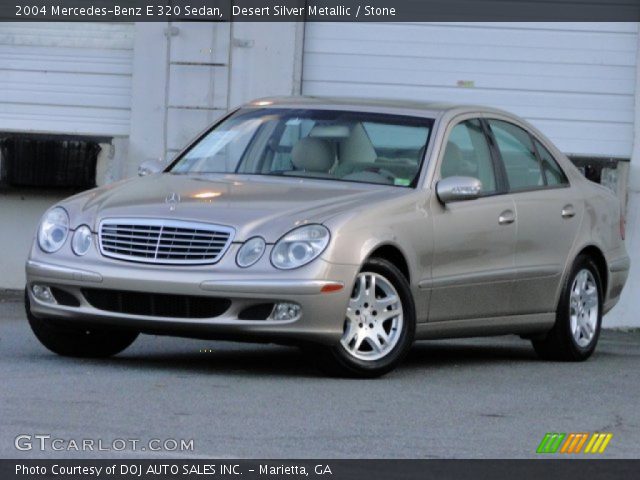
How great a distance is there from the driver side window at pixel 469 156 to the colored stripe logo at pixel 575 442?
9.29ft

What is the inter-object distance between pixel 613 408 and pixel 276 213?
6.32ft

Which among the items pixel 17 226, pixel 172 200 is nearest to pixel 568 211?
pixel 172 200

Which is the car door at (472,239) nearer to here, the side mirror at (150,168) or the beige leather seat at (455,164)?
the beige leather seat at (455,164)

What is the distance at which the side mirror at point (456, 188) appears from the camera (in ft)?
32.3

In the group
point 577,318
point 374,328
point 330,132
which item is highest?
point 330,132

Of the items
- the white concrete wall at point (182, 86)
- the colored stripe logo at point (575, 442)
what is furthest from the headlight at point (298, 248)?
the white concrete wall at point (182, 86)

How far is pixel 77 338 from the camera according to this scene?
32.0ft

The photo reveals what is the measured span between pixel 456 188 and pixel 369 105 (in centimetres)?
96

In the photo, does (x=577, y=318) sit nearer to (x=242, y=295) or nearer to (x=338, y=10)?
(x=242, y=295)

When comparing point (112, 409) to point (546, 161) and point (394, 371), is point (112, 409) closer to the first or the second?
point (394, 371)

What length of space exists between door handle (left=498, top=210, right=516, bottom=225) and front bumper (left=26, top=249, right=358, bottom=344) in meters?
1.65

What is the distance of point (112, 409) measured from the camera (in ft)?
25.0
